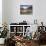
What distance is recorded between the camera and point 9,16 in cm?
617

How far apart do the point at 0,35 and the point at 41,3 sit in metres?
2.81

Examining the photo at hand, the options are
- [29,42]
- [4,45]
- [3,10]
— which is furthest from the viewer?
[3,10]

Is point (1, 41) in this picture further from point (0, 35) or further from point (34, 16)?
point (34, 16)

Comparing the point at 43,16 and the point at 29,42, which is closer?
the point at 29,42

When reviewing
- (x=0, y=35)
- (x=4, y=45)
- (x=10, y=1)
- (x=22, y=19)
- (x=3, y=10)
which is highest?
(x=10, y=1)

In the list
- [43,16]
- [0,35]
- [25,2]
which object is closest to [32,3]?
[25,2]

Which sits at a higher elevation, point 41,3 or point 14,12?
point 41,3

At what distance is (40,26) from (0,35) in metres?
2.37

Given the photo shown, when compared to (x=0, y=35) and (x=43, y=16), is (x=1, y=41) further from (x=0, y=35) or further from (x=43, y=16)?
(x=43, y=16)

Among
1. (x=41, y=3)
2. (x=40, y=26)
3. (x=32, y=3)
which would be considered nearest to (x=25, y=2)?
(x=32, y=3)

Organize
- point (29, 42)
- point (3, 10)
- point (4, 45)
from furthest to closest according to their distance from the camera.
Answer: point (3, 10) < point (4, 45) < point (29, 42)

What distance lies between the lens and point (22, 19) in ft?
20.3

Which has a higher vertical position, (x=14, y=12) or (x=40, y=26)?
(x=14, y=12)

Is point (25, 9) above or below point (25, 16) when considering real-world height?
above
